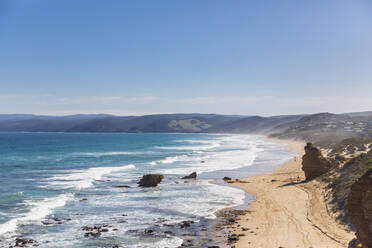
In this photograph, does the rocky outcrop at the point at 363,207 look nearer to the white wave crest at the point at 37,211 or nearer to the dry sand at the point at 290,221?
the dry sand at the point at 290,221

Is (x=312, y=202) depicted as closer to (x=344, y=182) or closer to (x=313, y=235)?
(x=344, y=182)

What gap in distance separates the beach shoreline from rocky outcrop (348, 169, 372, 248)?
4.53 metres

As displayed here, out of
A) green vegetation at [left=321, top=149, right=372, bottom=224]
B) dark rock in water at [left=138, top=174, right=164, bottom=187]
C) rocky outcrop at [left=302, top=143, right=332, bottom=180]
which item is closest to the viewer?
green vegetation at [left=321, top=149, right=372, bottom=224]

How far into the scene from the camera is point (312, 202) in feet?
80.6

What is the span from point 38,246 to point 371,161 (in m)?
24.6

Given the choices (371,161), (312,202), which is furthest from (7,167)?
(371,161)

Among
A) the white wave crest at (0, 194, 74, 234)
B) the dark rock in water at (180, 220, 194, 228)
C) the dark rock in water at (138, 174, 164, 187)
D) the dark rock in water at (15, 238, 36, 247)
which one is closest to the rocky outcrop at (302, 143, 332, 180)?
the dark rock in water at (138, 174, 164, 187)

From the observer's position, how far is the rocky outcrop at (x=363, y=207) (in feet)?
39.1

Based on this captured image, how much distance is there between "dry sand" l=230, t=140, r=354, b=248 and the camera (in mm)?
17312

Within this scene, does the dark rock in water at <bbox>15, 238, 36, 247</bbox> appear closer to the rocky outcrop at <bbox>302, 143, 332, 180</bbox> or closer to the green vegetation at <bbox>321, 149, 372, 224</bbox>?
the green vegetation at <bbox>321, 149, 372, 224</bbox>

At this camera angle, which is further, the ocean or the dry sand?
the ocean

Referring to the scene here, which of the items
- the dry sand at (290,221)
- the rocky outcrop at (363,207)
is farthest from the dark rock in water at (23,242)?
the rocky outcrop at (363,207)

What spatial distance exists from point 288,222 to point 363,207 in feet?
29.7

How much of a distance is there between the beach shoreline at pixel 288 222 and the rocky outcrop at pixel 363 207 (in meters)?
4.53
